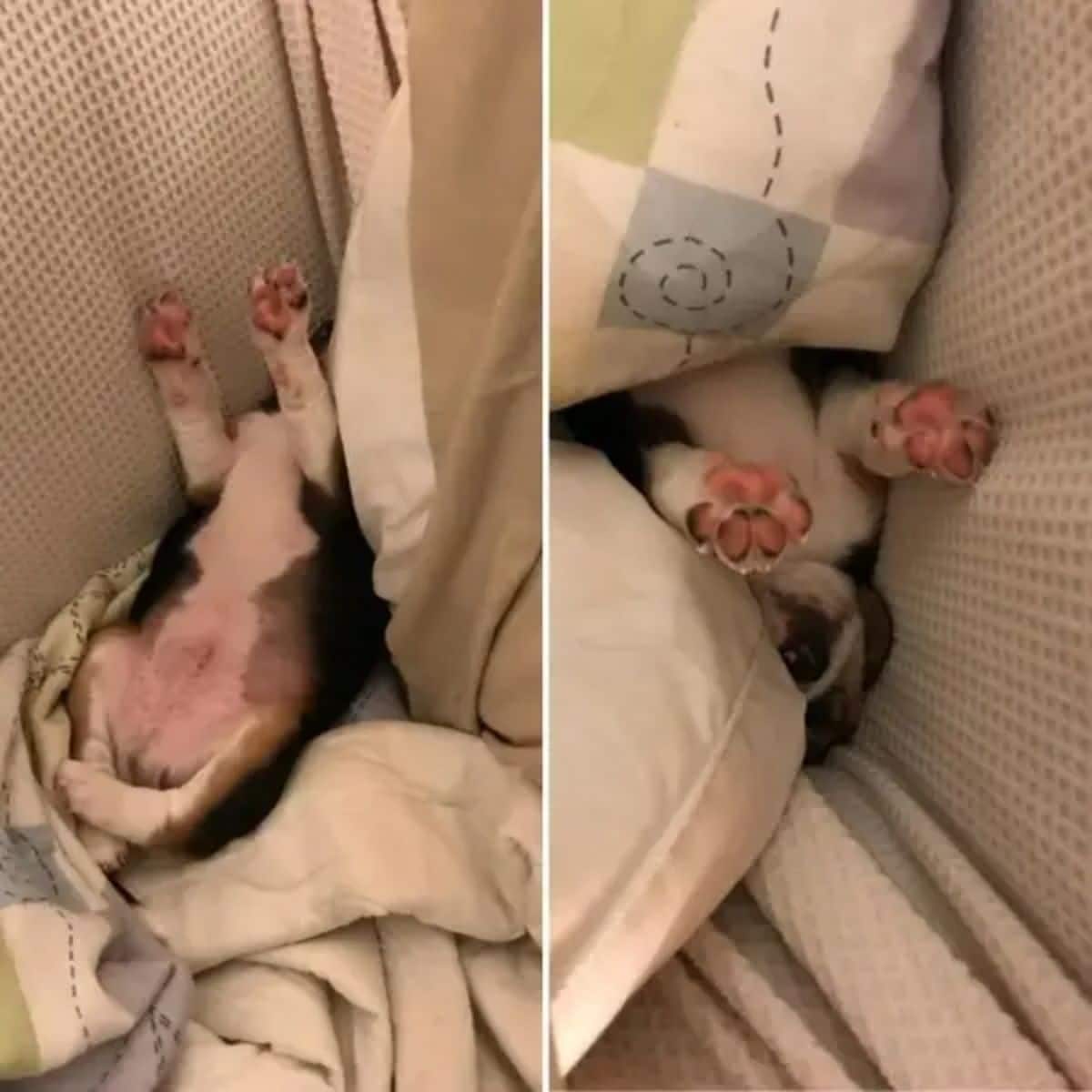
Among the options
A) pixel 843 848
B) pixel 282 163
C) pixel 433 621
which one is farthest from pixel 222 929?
pixel 282 163

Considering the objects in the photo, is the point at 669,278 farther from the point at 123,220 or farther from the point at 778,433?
the point at 123,220

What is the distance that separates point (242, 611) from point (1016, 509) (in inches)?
19.5

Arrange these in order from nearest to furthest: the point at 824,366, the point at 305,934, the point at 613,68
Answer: the point at 613,68 → the point at 305,934 → the point at 824,366

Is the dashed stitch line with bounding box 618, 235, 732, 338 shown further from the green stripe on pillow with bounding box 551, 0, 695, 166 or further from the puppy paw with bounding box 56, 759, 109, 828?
the puppy paw with bounding box 56, 759, 109, 828

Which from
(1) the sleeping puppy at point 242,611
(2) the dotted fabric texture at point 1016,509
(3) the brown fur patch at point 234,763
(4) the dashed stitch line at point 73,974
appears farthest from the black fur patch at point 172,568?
(2) the dotted fabric texture at point 1016,509

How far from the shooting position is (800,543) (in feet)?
2.73

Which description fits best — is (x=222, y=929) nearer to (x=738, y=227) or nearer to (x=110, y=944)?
(x=110, y=944)

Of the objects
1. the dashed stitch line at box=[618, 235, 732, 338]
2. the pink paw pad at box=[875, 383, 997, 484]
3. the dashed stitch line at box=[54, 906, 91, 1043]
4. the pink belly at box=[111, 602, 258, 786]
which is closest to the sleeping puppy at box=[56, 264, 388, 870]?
the pink belly at box=[111, 602, 258, 786]

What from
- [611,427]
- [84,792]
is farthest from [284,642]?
[611,427]

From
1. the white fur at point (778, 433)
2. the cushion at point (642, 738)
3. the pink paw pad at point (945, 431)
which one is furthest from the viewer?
the white fur at point (778, 433)

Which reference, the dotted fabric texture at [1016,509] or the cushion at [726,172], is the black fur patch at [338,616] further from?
the dotted fabric texture at [1016,509]

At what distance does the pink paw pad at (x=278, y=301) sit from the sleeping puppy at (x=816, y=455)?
0.62 feet

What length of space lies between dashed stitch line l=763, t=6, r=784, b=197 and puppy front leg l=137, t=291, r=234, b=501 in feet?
1.22

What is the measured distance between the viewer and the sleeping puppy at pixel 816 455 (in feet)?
2.77
